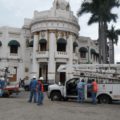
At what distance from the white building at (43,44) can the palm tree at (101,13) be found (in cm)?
471

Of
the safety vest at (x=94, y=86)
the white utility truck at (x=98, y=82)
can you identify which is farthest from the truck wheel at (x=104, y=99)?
the safety vest at (x=94, y=86)

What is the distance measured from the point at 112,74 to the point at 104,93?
1.78 m

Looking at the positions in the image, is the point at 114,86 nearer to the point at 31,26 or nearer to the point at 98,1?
the point at 98,1

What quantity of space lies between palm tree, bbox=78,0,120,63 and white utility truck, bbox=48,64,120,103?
13.1 metres

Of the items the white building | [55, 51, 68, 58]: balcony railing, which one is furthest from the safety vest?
[55, 51, 68, 58]: balcony railing

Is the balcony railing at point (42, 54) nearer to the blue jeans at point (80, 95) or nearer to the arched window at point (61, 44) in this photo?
the arched window at point (61, 44)

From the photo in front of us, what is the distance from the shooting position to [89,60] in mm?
45625

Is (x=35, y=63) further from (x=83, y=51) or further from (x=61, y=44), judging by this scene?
(x=83, y=51)

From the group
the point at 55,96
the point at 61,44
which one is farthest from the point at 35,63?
the point at 55,96

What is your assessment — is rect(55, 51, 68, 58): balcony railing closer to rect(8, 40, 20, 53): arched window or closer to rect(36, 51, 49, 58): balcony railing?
rect(36, 51, 49, 58): balcony railing

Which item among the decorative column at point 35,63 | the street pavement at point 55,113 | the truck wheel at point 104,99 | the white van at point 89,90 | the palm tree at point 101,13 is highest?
the palm tree at point 101,13

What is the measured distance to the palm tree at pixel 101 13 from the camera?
32.9 meters

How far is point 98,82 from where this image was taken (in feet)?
66.5

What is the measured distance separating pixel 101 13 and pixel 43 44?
428 inches
